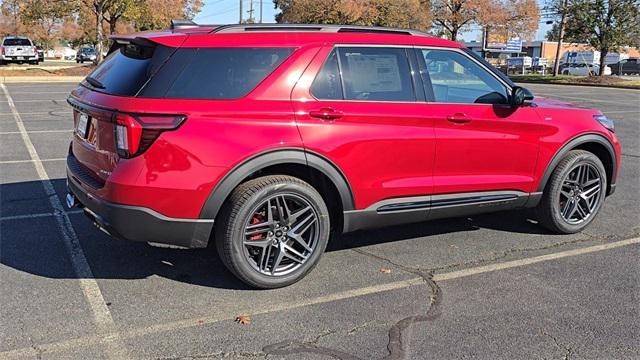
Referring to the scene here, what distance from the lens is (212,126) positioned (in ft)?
12.1

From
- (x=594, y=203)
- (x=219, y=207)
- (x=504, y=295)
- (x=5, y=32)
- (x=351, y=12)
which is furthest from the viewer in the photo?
(x=5, y=32)

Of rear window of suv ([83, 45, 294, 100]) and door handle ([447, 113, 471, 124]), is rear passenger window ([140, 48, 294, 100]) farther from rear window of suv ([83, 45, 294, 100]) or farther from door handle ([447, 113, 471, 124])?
door handle ([447, 113, 471, 124])

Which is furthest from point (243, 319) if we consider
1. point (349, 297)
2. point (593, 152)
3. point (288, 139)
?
point (593, 152)

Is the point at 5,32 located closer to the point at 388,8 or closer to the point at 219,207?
the point at 388,8

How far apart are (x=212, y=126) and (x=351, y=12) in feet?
139

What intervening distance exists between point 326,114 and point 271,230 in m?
0.89

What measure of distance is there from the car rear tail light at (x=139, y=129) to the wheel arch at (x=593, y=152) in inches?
130

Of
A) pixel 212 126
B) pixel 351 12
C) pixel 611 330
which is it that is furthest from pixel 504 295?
pixel 351 12

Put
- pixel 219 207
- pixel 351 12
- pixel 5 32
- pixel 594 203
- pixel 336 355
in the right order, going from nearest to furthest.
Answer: pixel 336 355, pixel 219 207, pixel 594 203, pixel 351 12, pixel 5 32

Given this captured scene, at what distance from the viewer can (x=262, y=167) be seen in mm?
3826

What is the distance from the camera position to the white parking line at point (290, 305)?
3227 millimetres

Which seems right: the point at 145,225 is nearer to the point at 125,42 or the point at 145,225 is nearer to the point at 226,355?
the point at 226,355

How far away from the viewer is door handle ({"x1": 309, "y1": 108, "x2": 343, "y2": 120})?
157 inches

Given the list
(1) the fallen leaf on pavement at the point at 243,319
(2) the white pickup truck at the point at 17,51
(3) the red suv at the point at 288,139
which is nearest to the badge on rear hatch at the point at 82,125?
(3) the red suv at the point at 288,139
